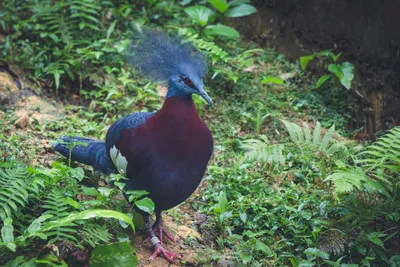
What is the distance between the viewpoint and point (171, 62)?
379 centimetres

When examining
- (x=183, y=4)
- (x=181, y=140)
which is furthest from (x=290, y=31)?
(x=181, y=140)

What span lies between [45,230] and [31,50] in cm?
344

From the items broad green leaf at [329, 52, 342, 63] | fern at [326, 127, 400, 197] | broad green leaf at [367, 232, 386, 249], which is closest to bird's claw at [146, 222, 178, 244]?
fern at [326, 127, 400, 197]

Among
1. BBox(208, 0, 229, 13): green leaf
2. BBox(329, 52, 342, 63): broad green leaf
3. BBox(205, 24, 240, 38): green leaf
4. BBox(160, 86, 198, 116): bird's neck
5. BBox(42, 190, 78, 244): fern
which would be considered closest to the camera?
BBox(42, 190, 78, 244): fern

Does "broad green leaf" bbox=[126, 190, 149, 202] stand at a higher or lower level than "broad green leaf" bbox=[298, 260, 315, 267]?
higher

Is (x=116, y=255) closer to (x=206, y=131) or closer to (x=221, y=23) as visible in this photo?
(x=206, y=131)

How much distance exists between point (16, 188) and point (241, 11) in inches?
159

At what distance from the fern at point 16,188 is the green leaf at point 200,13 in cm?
348

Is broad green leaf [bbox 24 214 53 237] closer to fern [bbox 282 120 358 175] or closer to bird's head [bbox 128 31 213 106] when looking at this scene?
bird's head [bbox 128 31 213 106]

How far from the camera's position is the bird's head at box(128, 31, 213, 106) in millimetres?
3674

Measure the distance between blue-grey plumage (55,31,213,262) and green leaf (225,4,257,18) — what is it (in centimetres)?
281

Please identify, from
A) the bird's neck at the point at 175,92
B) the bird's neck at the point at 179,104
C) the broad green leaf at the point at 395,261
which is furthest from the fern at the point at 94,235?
the broad green leaf at the point at 395,261

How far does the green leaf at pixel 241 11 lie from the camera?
6.61m

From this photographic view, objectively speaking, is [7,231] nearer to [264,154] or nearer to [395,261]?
[264,154]
